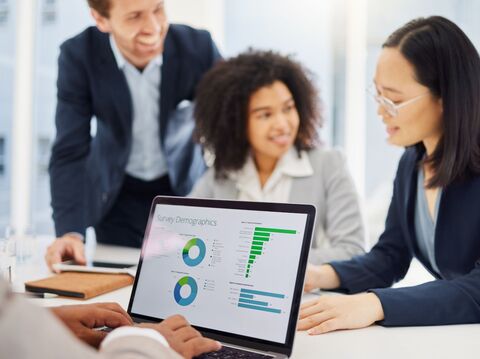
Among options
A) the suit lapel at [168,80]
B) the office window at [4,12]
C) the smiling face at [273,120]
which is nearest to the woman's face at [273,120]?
the smiling face at [273,120]

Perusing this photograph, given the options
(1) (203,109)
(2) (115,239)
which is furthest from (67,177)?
(1) (203,109)

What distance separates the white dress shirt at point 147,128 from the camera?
223cm

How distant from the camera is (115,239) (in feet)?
7.54

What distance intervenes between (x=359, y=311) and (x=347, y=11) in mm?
2867

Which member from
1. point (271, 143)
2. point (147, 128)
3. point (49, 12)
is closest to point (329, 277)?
point (271, 143)

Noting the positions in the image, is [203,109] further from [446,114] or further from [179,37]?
[446,114]

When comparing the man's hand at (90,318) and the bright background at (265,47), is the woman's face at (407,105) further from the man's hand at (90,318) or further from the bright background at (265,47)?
the bright background at (265,47)

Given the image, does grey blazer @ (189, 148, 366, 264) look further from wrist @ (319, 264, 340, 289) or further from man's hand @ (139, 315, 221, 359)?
man's hand @ (139, 315, 221, 359)

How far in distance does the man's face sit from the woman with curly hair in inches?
10.2

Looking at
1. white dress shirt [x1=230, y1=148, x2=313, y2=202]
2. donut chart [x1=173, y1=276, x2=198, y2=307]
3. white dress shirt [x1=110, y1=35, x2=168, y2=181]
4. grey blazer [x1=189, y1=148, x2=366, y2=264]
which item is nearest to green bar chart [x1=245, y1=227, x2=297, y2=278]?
donut chart [x1=173, y1=276, x2=198, y2=307]

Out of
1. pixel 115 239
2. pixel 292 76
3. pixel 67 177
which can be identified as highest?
pixel 292 76

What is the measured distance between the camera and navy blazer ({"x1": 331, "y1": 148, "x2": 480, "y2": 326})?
107 cm

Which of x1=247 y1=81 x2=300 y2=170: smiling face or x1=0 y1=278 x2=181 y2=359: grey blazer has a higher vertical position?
x1=247 y1=81 x2=300 y2=170: smiling face

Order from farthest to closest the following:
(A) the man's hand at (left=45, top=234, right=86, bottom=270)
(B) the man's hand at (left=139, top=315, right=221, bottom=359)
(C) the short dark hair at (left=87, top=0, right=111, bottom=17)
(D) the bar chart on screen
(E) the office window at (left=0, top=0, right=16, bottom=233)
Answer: (E) the office window at (left=0, top=0, right=16, bottom=233), (C) the short dark hair at (left=87, top=0, right=111, bottom=17), (A) the man's hand at (left=45, top=234, right=86, bottom=270), (D) the bar chart on screen, (B) the man's hand at (left=139, top=315, right=221, bottom=359)
